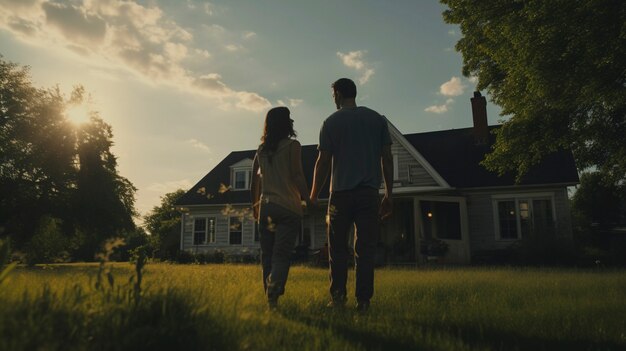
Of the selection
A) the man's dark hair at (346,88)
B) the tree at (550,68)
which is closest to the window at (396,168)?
the tree at (550,68)

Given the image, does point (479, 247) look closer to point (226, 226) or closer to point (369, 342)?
point (226, 226)

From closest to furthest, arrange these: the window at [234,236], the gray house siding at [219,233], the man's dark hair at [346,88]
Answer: the man's dark hair at [346,88], the gray house siding at [219,233], the window at [234,236]

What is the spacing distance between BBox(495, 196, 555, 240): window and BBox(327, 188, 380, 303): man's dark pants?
16.3 m

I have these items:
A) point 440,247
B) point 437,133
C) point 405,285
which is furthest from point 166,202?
point 405,285

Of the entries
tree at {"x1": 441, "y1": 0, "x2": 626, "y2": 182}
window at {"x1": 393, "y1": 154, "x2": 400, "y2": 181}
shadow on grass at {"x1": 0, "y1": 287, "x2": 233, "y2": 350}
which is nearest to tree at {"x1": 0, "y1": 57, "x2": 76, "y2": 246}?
window at {"x1": 393, "y1": 154, "x2": 400, "y2": 181}

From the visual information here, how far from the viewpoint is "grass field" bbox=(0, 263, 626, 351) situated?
1.92 m

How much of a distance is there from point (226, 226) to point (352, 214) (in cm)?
2061

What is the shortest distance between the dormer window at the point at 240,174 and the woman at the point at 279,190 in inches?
830

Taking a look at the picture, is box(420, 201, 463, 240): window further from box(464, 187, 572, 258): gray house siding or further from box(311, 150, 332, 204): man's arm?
box(311, 150, 332, 204): man's arm

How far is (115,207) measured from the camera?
2377cm

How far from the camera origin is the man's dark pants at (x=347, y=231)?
14.0 feet

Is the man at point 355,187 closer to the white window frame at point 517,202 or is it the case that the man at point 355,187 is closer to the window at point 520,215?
the window at point 520,215

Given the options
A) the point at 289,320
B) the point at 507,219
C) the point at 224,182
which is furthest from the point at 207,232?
the point at 289,320

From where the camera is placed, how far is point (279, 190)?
432 cm
